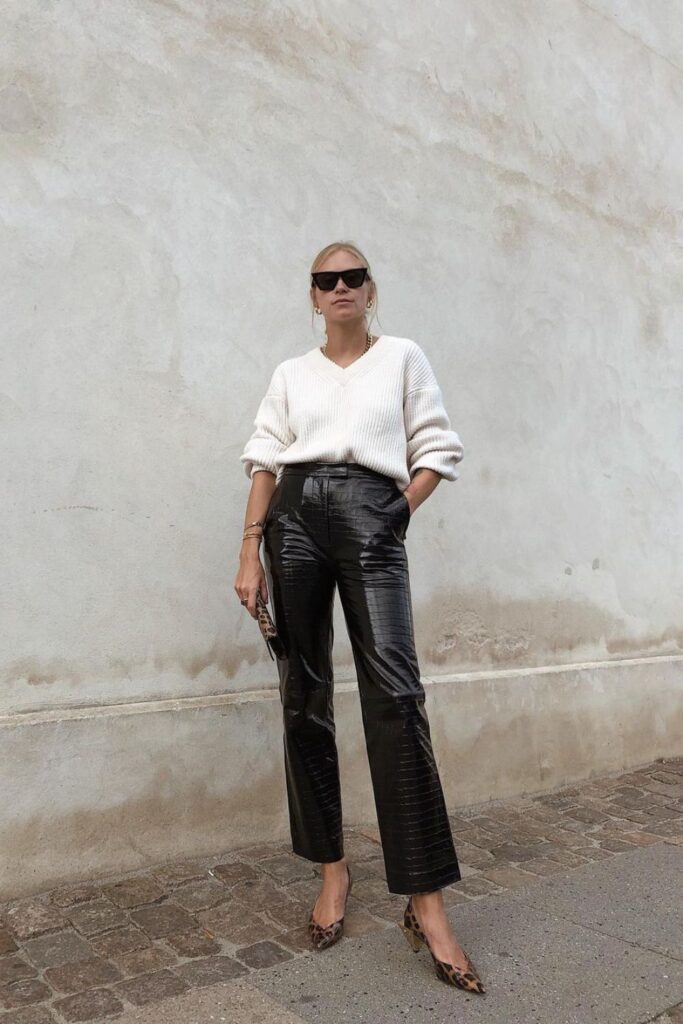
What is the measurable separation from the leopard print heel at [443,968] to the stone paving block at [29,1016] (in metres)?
0.96

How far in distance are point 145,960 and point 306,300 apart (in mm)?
2574

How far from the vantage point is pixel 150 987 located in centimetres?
257

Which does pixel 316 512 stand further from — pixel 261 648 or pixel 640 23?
pixel 640 23

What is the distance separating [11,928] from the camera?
9.59 feet

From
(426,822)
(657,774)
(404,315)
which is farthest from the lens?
(657,774)

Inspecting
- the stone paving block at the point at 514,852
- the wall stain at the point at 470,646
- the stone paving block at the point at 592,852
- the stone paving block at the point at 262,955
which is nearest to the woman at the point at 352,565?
the stone paving block at the point at 262,955

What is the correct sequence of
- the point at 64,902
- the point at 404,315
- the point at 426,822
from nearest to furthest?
the point at 426,822 → the point at 64,902 → the point at 404,315

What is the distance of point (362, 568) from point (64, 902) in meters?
1.49

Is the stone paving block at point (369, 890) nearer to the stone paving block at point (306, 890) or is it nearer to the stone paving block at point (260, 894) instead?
the stone paving block at point (306, 890)

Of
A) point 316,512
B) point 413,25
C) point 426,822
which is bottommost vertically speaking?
point 426,822

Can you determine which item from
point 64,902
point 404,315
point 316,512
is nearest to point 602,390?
point 404,315

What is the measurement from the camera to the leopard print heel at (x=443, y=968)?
2.54m

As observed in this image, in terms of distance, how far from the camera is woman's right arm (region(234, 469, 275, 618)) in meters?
2.90

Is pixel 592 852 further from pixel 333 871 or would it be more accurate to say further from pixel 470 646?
pixel 333 871
